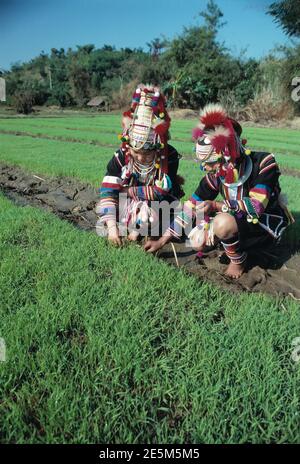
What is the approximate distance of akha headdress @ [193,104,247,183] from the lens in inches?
84.9

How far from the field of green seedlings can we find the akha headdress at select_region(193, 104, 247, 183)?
27.2 inches

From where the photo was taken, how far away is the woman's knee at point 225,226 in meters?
2.29

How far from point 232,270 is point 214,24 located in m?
33.1

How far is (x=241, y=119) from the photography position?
837 inches

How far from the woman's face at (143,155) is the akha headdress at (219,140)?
0.41 meters

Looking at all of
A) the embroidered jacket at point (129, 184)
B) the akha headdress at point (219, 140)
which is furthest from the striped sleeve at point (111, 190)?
the akha headdress at point (219, 140)

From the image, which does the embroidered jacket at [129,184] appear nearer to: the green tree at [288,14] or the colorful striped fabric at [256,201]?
the colorful striped fabric at [256,201]

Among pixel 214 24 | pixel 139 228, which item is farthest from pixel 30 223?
pixel 214 24

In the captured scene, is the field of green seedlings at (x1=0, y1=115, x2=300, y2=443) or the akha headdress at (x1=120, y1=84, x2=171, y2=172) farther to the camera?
the akha headdress at (x1=120, y1=84, x2=171, y2=172)

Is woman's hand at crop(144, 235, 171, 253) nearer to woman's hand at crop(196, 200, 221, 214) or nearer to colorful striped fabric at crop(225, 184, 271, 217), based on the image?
woman's hand at crop(196, 200, 221, 214)

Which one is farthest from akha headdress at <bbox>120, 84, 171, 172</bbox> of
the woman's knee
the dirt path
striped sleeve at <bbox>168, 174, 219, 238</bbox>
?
the dirt path

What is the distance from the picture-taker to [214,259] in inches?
109

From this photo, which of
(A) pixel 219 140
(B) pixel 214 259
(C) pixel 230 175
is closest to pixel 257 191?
(C) pixel 230 175
